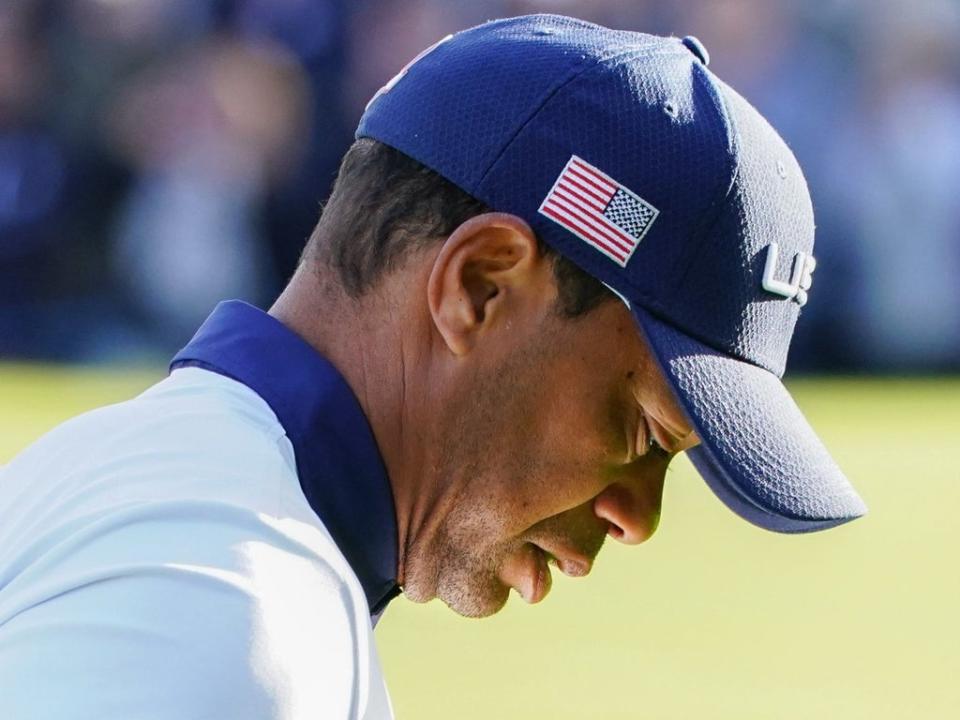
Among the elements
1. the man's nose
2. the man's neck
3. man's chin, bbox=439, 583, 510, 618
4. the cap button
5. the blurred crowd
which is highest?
the cap button

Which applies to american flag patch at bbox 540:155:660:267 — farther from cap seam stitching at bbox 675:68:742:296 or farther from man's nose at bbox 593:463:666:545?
man's nose at bbox 593:463:666:545

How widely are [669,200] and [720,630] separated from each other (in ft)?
11.6

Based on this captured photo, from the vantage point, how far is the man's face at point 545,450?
1.78 metres

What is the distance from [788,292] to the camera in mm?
Result: 1829

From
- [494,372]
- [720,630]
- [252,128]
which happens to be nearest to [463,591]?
[494,372]

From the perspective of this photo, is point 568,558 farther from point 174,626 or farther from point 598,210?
point 174,626

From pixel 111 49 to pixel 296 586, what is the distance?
7.94 metres

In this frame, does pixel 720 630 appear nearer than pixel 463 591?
No

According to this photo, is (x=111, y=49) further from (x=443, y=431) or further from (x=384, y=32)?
(x=443, y=431)

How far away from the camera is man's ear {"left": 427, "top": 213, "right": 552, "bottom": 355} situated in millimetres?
1729

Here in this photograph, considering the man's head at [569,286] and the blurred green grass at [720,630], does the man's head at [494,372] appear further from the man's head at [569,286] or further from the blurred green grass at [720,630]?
the blurred green grass at [720,630]

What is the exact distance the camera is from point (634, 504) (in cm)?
194

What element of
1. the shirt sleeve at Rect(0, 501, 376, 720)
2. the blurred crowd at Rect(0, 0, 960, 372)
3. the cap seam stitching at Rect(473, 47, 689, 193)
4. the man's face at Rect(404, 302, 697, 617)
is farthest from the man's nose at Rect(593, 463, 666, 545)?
the blurred crowd at Rect(0, 0, 960, 372)

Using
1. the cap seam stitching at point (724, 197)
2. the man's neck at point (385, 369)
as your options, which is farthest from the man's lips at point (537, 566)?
the cap seam stitching at point (724, 197)
